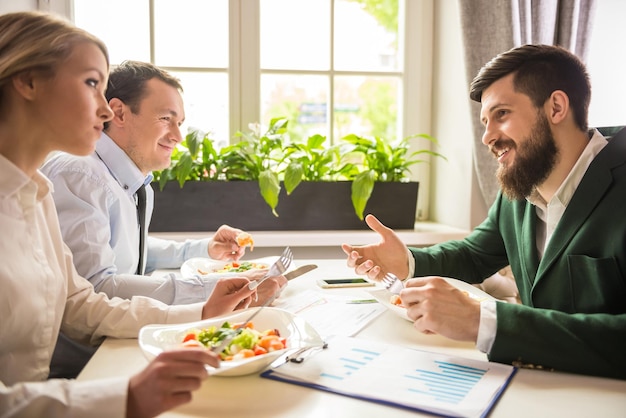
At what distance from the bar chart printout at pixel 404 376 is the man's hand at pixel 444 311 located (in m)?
0.05

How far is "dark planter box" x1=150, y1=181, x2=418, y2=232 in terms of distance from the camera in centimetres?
265

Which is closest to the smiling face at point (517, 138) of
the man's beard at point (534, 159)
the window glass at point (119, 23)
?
the man's beard at point (534, 159)

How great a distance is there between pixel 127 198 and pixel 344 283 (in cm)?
74

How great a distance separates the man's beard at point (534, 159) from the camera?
155cm

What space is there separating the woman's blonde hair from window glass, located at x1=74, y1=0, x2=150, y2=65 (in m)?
1.86

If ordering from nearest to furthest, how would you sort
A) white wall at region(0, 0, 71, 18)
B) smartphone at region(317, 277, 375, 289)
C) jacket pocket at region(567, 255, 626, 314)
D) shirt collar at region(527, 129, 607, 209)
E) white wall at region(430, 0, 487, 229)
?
jacket pocket at region(567, 255, 626, 314), shirt collar at region(527, 129, 607, 209), smartphone at region(317, 277, 375, 289), white wall at region(0, 0, 71, 18), white wall at region(430, 0, 487, 229)

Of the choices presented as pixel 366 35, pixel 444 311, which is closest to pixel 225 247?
pixel 444 311

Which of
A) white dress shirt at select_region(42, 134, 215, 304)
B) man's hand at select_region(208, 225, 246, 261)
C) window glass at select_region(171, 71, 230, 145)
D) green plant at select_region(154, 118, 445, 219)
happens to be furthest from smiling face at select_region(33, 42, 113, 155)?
window glass at select_region(171, 71, 230, 145)

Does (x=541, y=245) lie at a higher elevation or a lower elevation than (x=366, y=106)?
lower

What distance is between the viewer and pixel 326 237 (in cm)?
267

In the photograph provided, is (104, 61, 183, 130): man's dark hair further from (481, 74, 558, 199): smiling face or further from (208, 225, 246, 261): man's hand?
(481, 74, 558, 199): smiling face

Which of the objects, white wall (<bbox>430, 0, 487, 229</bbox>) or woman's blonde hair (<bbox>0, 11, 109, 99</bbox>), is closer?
woman's blonde hair (<bbox>0, 11, 109, 99</bbox>)

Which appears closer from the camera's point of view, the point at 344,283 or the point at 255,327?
the point at 255,327

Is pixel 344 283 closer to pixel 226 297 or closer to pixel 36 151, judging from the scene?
pixel 226 297
